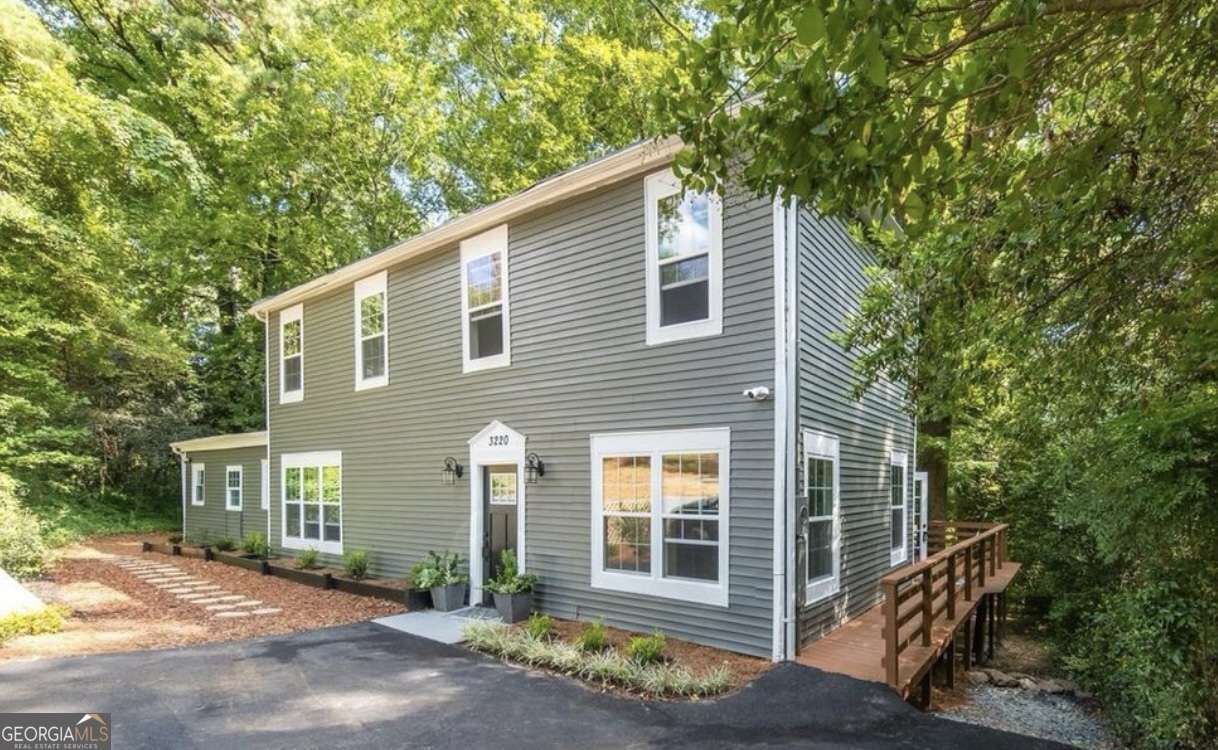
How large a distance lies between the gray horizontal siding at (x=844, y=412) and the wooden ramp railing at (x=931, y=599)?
0.69 metres

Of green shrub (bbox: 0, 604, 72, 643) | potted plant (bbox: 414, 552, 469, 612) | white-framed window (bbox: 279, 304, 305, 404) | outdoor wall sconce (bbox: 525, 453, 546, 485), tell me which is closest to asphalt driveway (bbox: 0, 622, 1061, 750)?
green shrub (bbox: 0, 604, 72, 643)

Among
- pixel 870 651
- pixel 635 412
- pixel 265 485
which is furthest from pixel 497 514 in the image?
pixel 265 485

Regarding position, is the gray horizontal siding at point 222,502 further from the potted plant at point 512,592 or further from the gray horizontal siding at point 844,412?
the gray horizontal siding at point 844,412

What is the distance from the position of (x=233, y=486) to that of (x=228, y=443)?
1047mm

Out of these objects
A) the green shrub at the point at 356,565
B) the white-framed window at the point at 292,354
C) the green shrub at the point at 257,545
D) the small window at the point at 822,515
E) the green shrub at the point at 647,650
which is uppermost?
the white-framed window at the point at 292,354

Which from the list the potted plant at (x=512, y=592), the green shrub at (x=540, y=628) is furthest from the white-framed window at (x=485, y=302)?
the green shrub at (x=540, y=628)

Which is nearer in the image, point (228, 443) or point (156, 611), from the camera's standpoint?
point (156, 611)

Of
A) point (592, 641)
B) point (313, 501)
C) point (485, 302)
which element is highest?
point (485, 302)

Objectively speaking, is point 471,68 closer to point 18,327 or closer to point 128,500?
point 18,327

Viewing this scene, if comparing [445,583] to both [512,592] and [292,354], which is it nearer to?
[512,592]

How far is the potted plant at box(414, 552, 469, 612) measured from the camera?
9.21 metres

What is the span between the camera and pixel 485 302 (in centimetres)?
970

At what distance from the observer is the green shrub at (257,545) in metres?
13.7

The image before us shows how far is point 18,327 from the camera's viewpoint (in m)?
13.1
